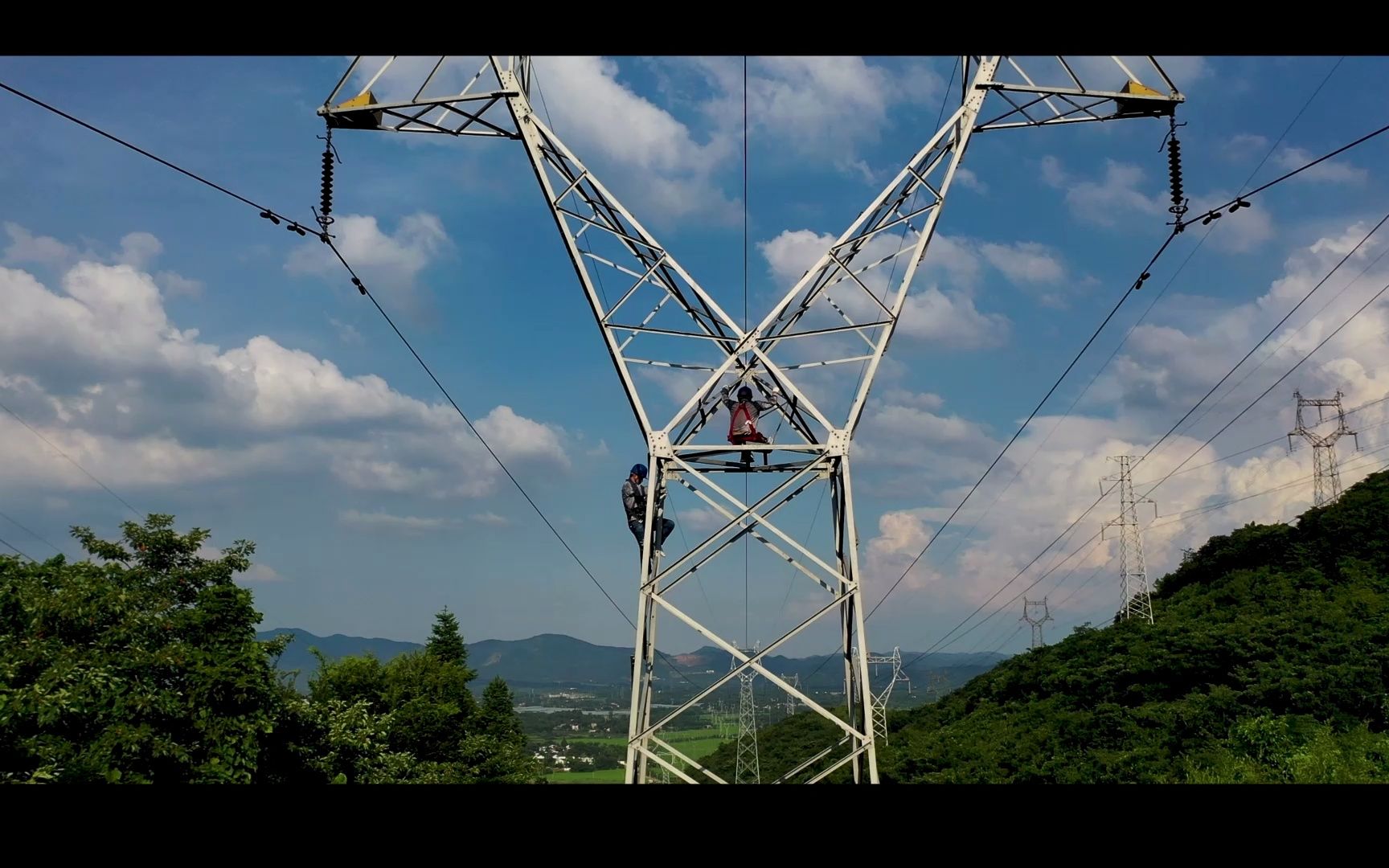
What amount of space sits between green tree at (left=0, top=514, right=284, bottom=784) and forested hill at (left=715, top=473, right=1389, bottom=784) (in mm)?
23846

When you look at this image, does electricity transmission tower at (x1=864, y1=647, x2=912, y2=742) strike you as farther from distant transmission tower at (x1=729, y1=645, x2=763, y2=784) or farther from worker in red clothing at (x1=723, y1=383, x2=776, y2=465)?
worker in red clothing at (x1=723, y1=383, x2=776, y2=465)

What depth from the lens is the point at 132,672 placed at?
2327 centimetres

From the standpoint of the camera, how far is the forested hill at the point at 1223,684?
92.6ft

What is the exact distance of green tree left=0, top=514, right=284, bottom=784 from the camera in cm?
1950

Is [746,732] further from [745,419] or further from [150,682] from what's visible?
[745,419]

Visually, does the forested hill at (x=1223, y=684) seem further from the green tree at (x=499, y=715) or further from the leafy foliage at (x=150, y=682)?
the green tree at (x=499, y=715)

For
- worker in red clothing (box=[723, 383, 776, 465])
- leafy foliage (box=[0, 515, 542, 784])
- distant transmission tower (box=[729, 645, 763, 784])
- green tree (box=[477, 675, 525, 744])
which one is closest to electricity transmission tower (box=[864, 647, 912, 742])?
distant transmission tower (box=[729, 645, 763, 784])

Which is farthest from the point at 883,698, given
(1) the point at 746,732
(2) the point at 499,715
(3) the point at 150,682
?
(3) the point at 150,682
